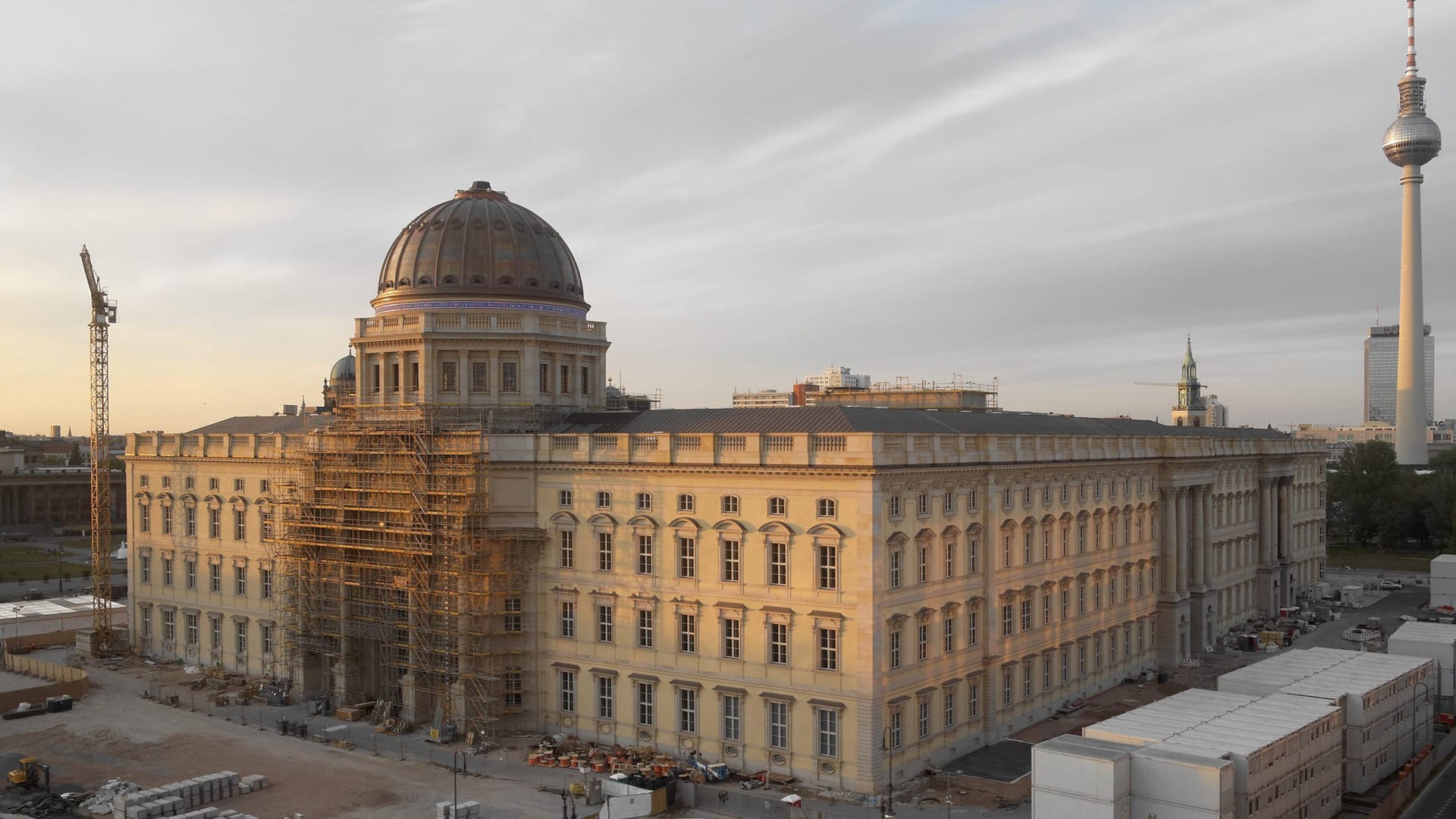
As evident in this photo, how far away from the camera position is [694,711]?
60.9 metres

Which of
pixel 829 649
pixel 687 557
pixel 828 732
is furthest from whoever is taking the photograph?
pixel 687 557

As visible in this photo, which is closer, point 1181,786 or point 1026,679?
point 1181,786

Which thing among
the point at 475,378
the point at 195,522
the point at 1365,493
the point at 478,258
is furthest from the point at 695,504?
Result: the point at 1365,493

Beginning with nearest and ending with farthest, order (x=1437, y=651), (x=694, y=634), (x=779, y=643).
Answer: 1. (x=779, y=643)
2. (x=694, y=634)
3. (x=1437, y=651)

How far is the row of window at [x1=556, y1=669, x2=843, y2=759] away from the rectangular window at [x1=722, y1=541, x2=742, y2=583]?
19.9 ft

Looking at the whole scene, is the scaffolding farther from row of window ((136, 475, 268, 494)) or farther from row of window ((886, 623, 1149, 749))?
row of window ((886, 623, 1149, 749))

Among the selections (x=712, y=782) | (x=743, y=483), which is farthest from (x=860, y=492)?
(x=712, y=782)

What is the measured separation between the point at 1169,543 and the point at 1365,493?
97482 millimetres

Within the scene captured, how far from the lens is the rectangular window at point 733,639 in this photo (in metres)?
59.5

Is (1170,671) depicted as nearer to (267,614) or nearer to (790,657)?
(790,657)

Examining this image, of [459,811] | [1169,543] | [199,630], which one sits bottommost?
[459,811]

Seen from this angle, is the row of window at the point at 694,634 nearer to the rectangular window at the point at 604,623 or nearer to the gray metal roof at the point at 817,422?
the rectangular window at the point at 604,623

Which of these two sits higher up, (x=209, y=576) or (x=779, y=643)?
(x=779, y=643)

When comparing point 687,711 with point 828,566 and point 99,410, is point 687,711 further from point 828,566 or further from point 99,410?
point 99,410
